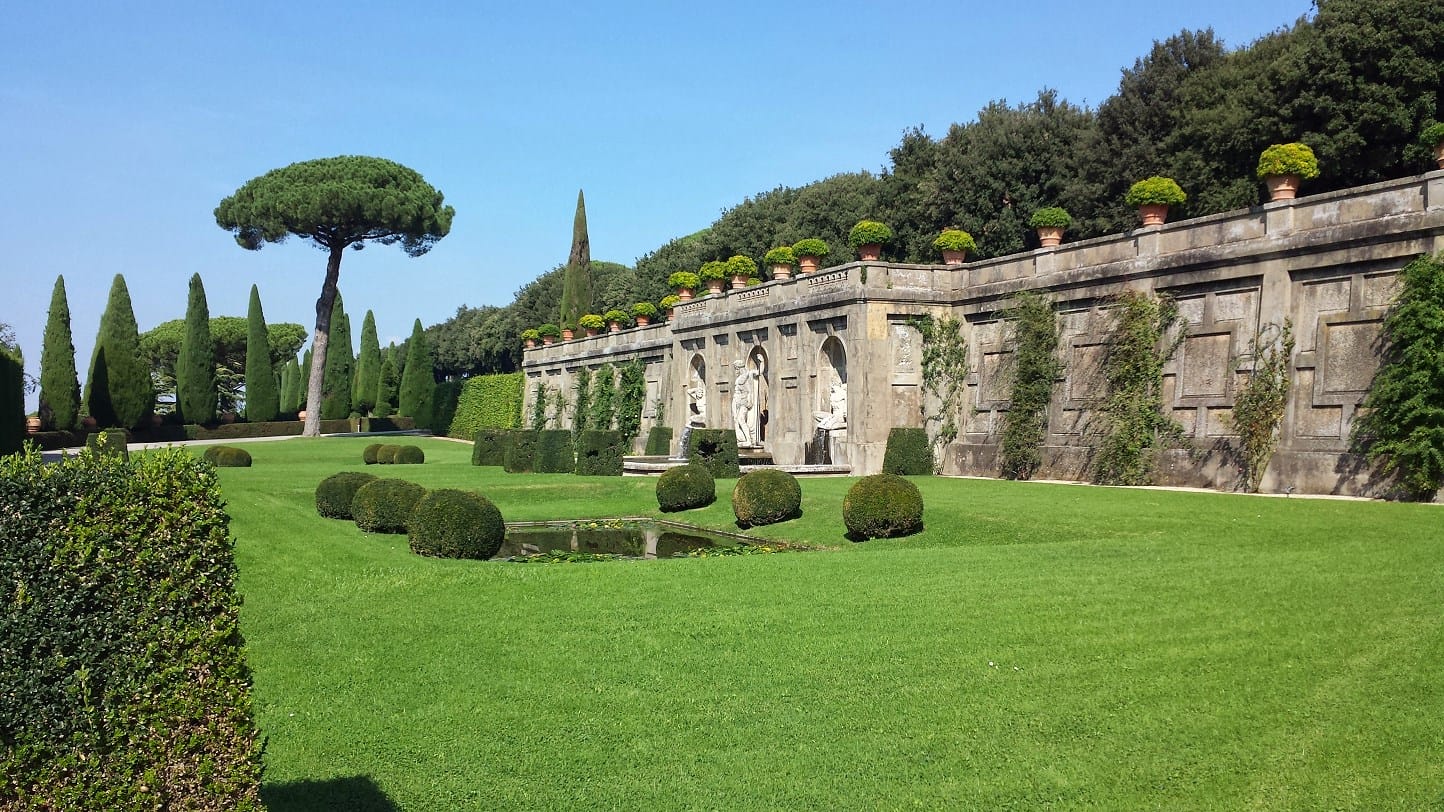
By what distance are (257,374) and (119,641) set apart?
197 feet

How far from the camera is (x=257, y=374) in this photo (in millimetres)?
59500

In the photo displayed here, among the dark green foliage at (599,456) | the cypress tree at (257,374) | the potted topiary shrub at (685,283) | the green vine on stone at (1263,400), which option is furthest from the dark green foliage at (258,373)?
the green vine on stone at (1263,400)

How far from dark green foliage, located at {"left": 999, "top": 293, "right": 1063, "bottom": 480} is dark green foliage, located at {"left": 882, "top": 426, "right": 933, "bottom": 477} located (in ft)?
7.01

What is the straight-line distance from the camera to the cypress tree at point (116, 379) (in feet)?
164

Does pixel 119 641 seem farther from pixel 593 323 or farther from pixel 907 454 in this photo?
pixel 593 323

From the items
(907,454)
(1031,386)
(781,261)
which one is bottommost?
(907,454)

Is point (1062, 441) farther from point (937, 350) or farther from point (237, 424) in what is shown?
point (237, 424)

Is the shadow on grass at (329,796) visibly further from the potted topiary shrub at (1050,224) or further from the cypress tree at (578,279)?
the cypress tree at (578,279)

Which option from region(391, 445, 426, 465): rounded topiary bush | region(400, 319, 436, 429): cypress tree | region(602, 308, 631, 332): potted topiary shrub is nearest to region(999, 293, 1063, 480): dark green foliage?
region(391, 445, 426, 465): rounded topiary bush

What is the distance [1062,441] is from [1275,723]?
16.5 m

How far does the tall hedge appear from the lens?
52.4m

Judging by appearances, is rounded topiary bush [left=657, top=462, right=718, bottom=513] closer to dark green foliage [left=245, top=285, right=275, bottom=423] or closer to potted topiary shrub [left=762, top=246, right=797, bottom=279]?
potted topiary shrub [left=762, top=246, right=797, bottom=279]

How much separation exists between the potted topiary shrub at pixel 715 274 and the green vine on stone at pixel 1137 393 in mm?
15903

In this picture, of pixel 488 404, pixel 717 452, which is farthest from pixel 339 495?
pixel 488 404
